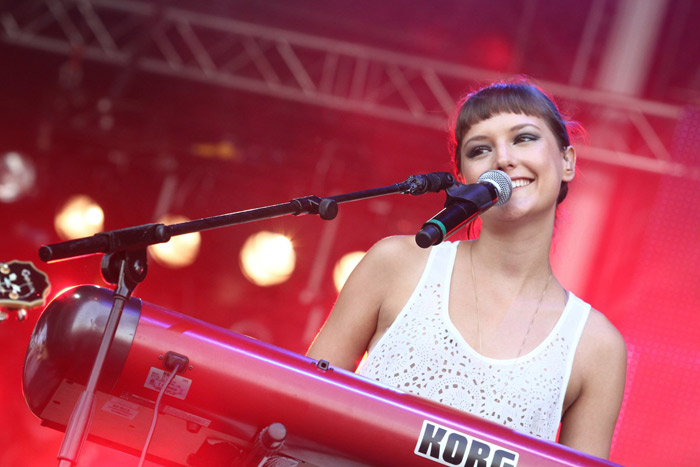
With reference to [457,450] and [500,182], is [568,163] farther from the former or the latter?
[457,450]

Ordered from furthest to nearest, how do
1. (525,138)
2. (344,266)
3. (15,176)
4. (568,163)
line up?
1. (15,176)
2. (344,266)
3. (568,163)
4. (525,138)

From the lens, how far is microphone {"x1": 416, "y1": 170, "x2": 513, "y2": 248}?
3.99ft

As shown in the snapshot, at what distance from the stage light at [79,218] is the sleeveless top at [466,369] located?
232 inches

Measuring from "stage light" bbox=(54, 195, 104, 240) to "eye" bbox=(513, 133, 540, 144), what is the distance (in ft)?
19.7

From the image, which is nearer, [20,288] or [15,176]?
[20,288]

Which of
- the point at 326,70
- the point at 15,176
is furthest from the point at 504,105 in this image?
the point at 15,176

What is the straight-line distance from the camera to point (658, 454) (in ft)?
16.7

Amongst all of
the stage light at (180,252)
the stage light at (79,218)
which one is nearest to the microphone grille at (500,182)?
the stage light at (180,252)

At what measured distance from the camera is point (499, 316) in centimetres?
187

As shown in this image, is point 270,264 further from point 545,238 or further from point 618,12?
point 545,238

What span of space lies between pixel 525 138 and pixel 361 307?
2.13 ft

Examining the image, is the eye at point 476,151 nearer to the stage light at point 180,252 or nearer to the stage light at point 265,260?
the stage light at point 265,260

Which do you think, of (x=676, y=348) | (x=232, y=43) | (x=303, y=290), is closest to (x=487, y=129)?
(x=676, y=348)

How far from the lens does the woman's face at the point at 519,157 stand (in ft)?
6.16
